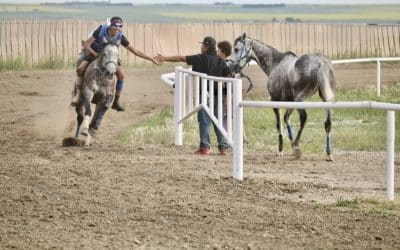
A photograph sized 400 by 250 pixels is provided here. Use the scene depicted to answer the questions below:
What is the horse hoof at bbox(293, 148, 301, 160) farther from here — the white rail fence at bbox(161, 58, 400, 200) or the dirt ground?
the white rail fence at bbox(161, 58, 400, 200)

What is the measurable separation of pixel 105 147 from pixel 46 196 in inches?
220

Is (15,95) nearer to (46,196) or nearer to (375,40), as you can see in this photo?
(46,196)

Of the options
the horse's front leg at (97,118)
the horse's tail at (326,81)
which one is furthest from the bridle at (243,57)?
the horse's front leg at (97,118)

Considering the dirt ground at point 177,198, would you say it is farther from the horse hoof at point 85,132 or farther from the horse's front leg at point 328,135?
the horse hoof at point 85,132

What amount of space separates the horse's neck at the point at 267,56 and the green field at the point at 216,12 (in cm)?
6329

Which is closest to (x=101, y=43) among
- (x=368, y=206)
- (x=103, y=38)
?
(x=103, y=38)

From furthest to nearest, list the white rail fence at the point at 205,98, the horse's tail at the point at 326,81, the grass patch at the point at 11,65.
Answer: the grass patch at the point at 11,65 → the horse's tail at the point at 326,81 → the white rail fence at the point at 205,98

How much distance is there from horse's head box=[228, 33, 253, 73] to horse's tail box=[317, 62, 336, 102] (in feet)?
5.61

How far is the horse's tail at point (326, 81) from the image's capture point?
18.4m

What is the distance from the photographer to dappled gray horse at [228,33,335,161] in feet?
60.4

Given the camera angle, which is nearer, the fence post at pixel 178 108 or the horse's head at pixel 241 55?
the fence post at pixel 178 108

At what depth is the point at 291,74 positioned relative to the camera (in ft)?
62.0

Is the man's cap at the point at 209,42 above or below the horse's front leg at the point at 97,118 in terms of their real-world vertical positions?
above

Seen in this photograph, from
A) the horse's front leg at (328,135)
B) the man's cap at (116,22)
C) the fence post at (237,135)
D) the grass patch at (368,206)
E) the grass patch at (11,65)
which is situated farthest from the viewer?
the grass patch at (11,65)
